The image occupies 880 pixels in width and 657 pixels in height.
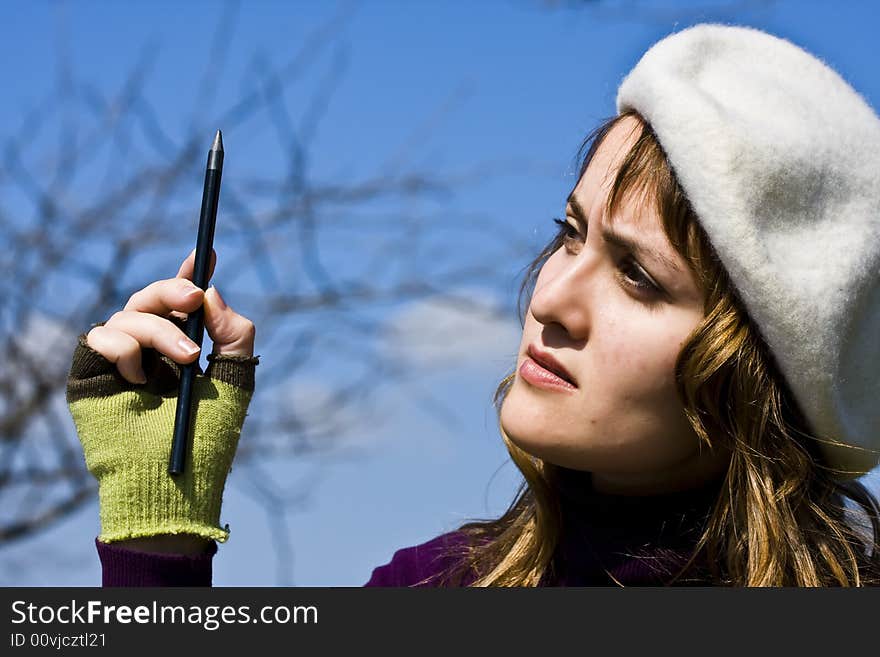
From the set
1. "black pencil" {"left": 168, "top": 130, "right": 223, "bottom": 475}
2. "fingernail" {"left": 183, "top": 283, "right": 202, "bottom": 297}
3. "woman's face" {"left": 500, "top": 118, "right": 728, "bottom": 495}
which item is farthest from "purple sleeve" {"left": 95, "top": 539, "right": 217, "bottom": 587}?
"woman's face" {"left": 500, "top": 118, "right": 728, "bottom": 495}

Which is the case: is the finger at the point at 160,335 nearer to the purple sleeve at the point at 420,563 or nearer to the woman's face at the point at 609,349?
the woman's face at the point at 609,349

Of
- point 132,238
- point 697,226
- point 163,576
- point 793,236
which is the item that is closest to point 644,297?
point 697,226

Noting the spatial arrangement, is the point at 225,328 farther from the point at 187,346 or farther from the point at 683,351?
the point at 683,351

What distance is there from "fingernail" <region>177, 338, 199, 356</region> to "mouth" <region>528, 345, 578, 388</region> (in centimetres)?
47

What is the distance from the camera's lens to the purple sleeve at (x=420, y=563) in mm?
2041

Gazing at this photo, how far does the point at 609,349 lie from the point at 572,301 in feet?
0.28

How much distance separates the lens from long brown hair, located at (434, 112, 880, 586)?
1629 millimetres

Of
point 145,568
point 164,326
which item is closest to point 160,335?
point 164,326

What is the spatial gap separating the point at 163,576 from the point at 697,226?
0.86m

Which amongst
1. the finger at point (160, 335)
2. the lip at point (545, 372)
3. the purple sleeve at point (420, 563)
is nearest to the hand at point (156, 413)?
the finger at point (160, 335)

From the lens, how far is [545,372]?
165cm

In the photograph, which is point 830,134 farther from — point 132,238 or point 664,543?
point 132,238

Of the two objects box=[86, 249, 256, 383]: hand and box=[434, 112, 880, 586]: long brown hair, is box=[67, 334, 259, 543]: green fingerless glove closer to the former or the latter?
box=[86, 249, 256, 383]: hand

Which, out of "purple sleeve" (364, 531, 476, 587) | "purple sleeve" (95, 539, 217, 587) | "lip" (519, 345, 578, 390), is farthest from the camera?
"purple sleeve" (364, 531, 476, 587)
